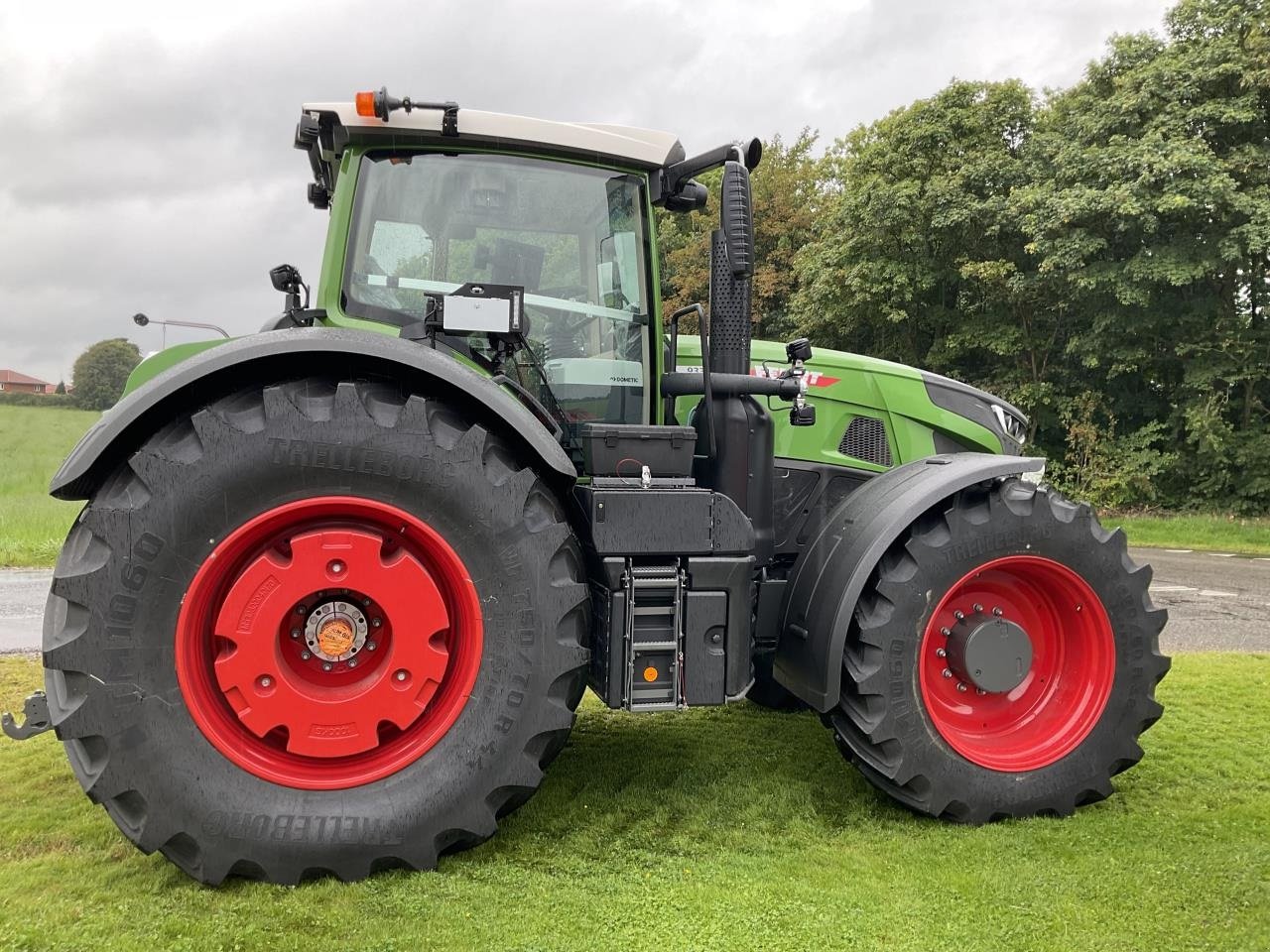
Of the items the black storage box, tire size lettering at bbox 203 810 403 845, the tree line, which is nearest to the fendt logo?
the black storage box

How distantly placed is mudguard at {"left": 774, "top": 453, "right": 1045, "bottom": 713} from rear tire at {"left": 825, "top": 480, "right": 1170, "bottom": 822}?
0.08m

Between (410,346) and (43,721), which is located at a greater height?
(410,346)

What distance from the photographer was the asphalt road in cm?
653

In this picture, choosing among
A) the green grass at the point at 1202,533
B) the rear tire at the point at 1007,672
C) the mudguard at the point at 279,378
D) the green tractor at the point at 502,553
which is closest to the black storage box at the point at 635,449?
the green tractor at the point at 502,553

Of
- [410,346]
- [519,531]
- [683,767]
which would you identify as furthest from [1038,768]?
[410,346]

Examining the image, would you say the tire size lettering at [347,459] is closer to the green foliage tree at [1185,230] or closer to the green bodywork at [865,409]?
the green bodywork at [865,409]

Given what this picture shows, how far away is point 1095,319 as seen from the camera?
18.2 metres

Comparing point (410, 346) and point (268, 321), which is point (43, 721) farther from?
point (268, 321)

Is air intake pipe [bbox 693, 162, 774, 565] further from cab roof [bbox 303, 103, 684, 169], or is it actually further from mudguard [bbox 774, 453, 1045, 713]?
cab roof [bbox 303, 103, 684, 169]

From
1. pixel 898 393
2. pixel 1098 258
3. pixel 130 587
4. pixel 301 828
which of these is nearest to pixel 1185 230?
pixel 1098 258

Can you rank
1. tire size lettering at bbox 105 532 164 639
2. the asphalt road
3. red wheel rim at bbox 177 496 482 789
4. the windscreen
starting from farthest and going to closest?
1. the asphalt road
2. the windscreen
3. red wheel rim at bbox 177 496 482 789
4. tire size lettering at bbox 105 532 164 639

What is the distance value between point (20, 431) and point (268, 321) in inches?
1171

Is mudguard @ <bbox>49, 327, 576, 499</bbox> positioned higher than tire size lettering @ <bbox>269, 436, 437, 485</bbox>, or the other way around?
mudguard @ <bbox>49, 327, 576, 499</bbox>

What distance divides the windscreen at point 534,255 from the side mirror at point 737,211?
467 millimetres
